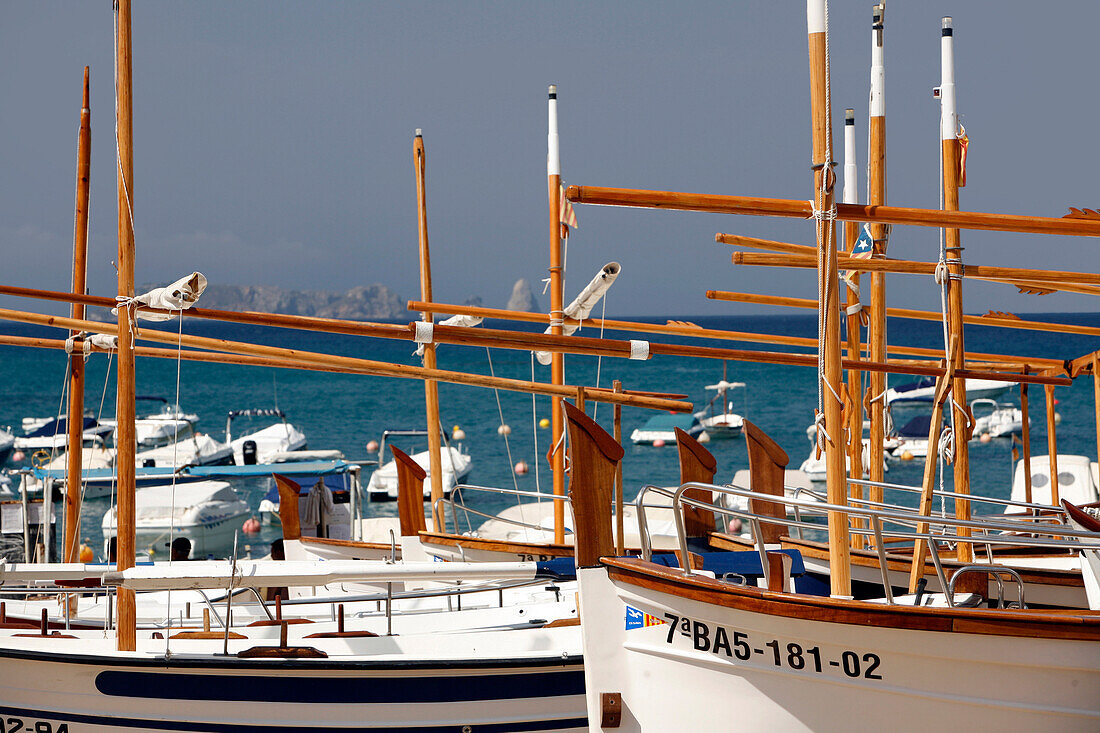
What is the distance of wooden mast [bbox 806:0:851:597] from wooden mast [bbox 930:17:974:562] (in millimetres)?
2702

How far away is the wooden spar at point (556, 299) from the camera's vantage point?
13328 mm

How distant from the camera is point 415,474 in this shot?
13.9 m

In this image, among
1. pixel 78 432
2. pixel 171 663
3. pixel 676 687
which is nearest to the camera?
pixel 676 687

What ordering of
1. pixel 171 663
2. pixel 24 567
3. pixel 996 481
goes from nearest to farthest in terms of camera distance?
pixel 171 663 < pixel 24 567 < pixel 996 481

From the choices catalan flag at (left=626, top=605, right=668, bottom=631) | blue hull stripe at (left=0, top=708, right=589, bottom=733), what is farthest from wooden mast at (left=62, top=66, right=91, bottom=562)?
catalan flag at (left=626, top=605, right=668, bottom=631)

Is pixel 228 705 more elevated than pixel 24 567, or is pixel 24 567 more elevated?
pixel 24 567

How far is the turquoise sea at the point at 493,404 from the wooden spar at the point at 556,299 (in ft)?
1.42

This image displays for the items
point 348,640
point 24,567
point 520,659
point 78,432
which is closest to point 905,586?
point 520,659

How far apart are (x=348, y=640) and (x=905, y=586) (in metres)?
5.20

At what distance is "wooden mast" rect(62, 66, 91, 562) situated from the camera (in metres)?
12.9

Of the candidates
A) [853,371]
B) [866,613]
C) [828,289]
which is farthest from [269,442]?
[866,613]

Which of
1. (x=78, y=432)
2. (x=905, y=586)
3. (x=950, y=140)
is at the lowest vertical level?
(x=905, y=586)

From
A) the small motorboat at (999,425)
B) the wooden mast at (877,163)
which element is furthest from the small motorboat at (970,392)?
the wooden mast at (877,163)

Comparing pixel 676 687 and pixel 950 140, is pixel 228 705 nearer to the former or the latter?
pixel 676 687
